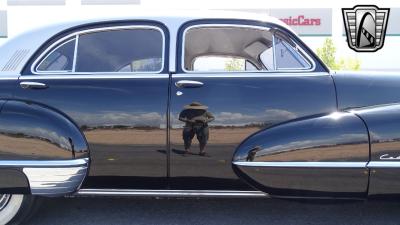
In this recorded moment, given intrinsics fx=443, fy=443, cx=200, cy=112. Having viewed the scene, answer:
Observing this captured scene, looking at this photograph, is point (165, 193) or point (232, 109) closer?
point (232, 109)

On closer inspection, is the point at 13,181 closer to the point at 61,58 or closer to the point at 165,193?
the point at 61,58

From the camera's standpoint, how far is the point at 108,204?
3.95 metres

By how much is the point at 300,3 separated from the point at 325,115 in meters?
18.8

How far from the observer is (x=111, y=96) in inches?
124

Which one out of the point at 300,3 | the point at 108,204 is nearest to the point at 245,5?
the point at 300,3

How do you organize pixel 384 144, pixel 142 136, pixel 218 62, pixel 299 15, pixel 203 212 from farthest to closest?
pixel 299 15 → pixel 218 62 → pixel 203 212 → pixel 142 136 → pixel 384 144

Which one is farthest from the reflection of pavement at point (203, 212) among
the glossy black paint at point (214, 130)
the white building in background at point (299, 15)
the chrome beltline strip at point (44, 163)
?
the white building in background at point (299, 15)

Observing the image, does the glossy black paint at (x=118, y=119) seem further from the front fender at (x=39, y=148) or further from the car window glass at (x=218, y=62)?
the car window glass at (x=218, y=62)

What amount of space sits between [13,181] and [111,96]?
908mm

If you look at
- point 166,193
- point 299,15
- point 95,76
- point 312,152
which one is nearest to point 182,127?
point 166,193

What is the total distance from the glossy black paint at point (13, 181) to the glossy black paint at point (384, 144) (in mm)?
2368

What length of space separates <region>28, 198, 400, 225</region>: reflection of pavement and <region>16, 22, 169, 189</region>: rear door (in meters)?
0.57

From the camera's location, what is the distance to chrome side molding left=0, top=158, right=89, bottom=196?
3086 mm

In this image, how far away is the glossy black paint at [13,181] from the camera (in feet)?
10.2
